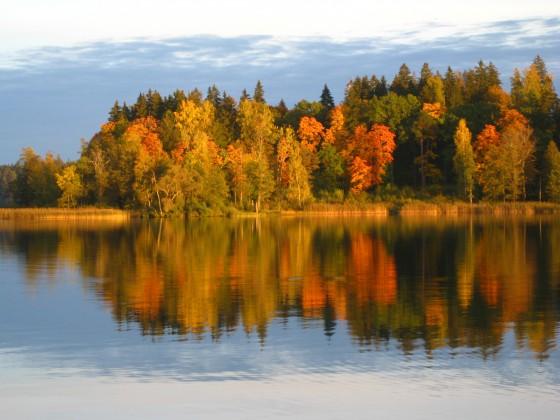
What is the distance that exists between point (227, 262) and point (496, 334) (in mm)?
19824

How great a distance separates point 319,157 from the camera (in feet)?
371

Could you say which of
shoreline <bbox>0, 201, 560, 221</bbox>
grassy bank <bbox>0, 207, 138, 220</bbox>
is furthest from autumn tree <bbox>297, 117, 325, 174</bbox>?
grassy bank <bbox>0, 207, 138, 220</bbox>

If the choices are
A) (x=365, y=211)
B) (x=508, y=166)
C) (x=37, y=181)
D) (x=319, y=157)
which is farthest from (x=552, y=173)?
(x=37, y=181)

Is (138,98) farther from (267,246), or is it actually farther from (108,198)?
(267,246)

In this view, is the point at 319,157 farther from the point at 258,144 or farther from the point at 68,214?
the point at 68,214

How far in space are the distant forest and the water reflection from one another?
4757cm

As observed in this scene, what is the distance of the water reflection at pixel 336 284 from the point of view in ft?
66.2

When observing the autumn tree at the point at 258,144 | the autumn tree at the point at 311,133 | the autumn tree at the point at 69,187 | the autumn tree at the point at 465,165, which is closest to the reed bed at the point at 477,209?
the autumn tree at the point at 465,165

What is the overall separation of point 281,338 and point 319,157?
311 ft

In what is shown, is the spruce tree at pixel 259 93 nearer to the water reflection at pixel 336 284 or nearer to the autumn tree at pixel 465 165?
the autumn tree at pixel 465 165

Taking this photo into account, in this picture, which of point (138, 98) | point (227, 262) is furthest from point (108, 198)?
point (227, 262)

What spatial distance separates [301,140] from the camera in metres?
118

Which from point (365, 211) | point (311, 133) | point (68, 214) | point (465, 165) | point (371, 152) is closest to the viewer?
point (68, 214)

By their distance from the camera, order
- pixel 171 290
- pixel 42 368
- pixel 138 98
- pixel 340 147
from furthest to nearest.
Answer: pixel 138 98
pixel 340 147
pixel 171 290
pixel 42 368
